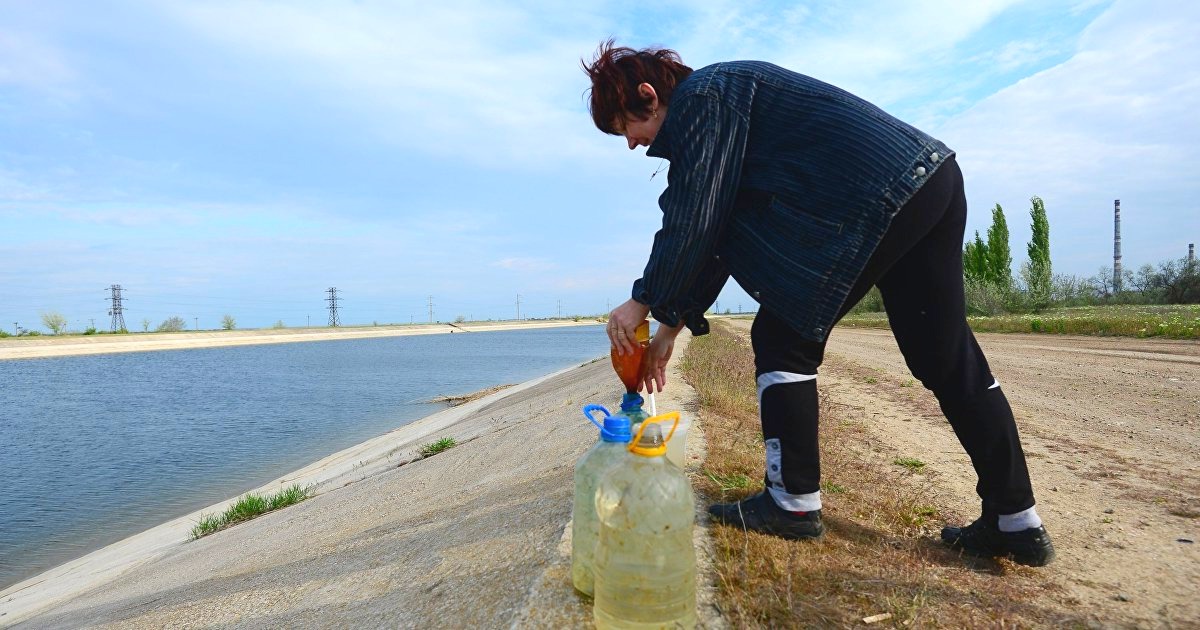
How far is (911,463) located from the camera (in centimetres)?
402

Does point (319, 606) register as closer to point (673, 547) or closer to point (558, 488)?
point (558, 488)

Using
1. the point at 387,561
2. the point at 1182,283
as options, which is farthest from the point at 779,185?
the point at 1182,283

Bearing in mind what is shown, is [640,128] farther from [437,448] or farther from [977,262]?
[977,262]

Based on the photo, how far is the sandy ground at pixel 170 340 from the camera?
138 ft

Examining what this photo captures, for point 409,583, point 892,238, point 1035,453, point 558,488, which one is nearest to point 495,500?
point 558,488

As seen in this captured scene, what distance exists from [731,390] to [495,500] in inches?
122

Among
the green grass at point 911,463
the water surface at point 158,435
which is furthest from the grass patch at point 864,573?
the water surface at point 158,435

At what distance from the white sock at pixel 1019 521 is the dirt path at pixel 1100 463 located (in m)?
0.19

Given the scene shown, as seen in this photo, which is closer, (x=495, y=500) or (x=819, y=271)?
(x=819, y=271)

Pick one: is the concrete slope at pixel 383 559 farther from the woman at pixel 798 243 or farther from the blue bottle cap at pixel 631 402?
the woman at pixel 798 243

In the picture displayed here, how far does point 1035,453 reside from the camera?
4.51 m

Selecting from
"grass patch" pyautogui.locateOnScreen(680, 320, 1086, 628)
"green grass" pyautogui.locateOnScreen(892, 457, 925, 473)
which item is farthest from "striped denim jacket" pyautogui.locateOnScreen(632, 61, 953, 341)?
"green grass" pyautogui.locateOnScreen(892, 457, 925, 473)

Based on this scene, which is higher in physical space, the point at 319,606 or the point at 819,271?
the point at 819,271

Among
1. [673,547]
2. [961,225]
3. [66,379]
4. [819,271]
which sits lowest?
[66,379]
